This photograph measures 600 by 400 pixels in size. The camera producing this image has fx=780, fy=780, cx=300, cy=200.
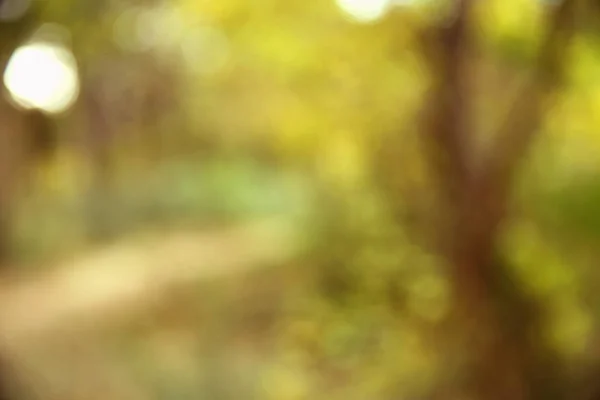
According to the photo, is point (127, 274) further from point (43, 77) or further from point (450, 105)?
point (450, 105)

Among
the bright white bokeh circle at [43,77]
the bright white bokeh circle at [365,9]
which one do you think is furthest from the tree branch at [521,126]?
the bright white bokeh circle at [43,77]

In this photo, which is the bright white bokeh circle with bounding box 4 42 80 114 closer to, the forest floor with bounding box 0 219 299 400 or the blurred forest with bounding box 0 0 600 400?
the blurred forest with bounding box 0 0 600 400

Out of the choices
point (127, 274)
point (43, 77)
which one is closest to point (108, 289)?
point (127, 274)

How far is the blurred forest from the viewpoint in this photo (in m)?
0.55

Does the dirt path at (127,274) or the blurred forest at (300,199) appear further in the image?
the dirt path at (127,274)

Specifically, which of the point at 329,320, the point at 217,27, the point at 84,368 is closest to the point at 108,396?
the point at 84,368

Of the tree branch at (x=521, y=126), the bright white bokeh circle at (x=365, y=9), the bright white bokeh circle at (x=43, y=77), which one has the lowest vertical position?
the tree branch at (x=521, y=126)

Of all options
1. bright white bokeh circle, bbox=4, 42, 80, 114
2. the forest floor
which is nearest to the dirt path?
the forest floor

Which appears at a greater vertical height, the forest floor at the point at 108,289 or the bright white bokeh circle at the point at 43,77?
the bright white bokeh circle at the point at 43,77

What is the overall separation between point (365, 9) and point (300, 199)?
0.16 metres

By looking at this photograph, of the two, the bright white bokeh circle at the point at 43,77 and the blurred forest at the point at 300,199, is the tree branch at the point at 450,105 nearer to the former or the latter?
the blurred forest at the point at 300,199

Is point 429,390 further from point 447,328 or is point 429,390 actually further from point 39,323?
point 39,323

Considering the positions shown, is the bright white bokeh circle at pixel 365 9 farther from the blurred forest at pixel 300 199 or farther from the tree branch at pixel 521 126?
the tree branch at pixel 521 126

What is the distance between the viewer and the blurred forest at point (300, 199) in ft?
1.80
